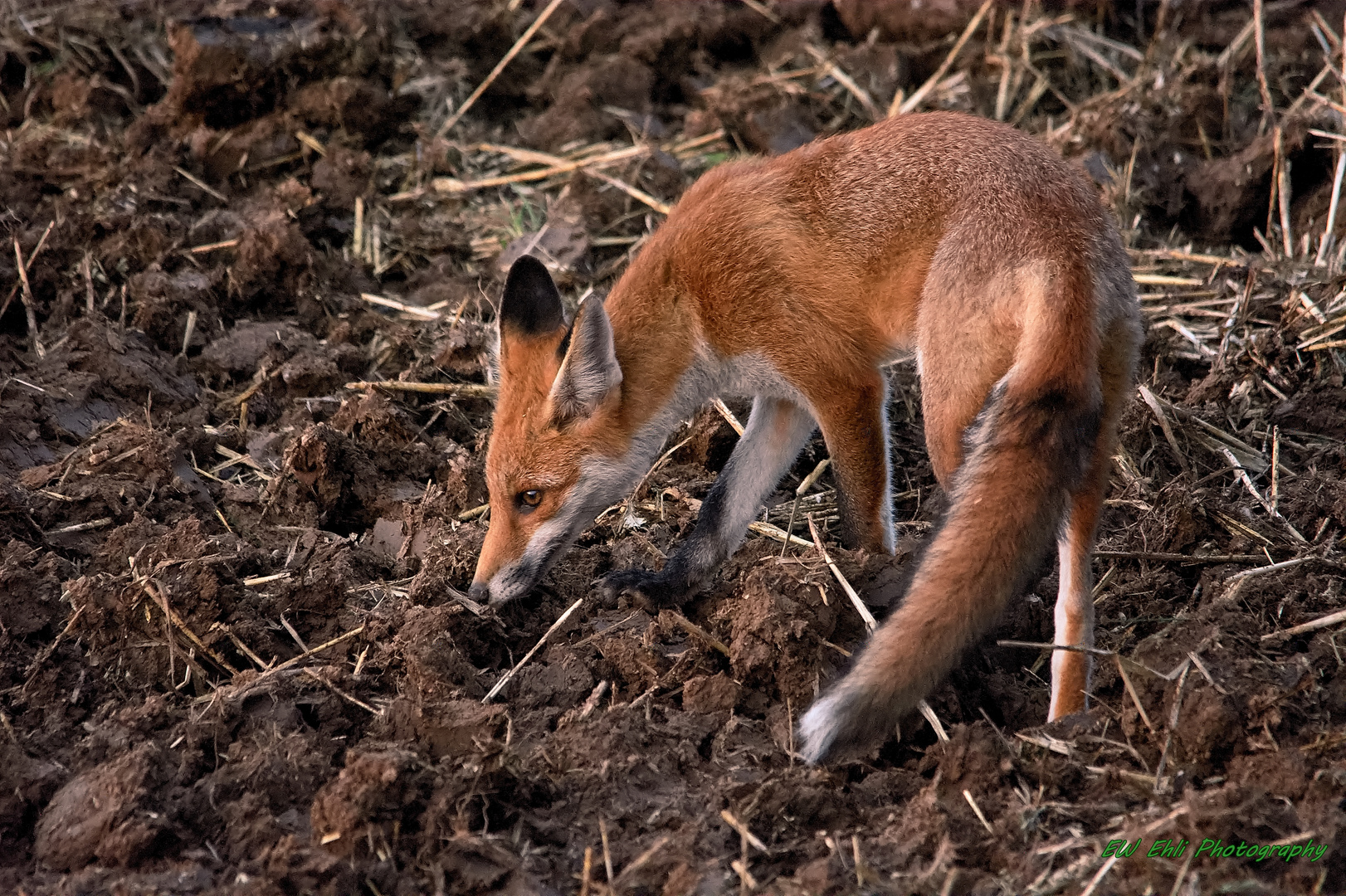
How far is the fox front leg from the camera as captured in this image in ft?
17.0

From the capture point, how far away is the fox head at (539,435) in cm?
495

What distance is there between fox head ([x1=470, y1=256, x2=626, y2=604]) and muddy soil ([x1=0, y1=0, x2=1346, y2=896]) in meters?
0.27

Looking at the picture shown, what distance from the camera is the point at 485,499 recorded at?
19.2ft

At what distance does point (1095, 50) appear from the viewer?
8781 mm

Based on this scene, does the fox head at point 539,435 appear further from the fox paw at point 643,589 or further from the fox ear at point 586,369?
the fox paw at point 643,589

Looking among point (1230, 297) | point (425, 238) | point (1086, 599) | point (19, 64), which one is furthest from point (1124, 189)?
point (19, 64)

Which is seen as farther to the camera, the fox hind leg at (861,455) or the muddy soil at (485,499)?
the fox hind leg at (861,455)

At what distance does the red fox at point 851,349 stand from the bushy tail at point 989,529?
1cm

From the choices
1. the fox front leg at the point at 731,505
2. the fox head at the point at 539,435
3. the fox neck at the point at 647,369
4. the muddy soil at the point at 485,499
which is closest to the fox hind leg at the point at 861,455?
the muddy soil at the point at 485,499

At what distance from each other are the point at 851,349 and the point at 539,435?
1.39 m

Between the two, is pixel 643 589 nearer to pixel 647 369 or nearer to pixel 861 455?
Result: pixel 647 369

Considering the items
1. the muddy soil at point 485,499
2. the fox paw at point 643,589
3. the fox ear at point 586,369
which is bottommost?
the fox paw at point 643,589

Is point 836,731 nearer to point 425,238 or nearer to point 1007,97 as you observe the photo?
point 425,238

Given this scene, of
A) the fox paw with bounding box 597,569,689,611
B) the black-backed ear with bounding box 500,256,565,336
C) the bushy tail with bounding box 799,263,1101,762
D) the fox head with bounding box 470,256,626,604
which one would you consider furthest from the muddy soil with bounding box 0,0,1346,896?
the black-backed ear with bounding box 500,256,565,336
